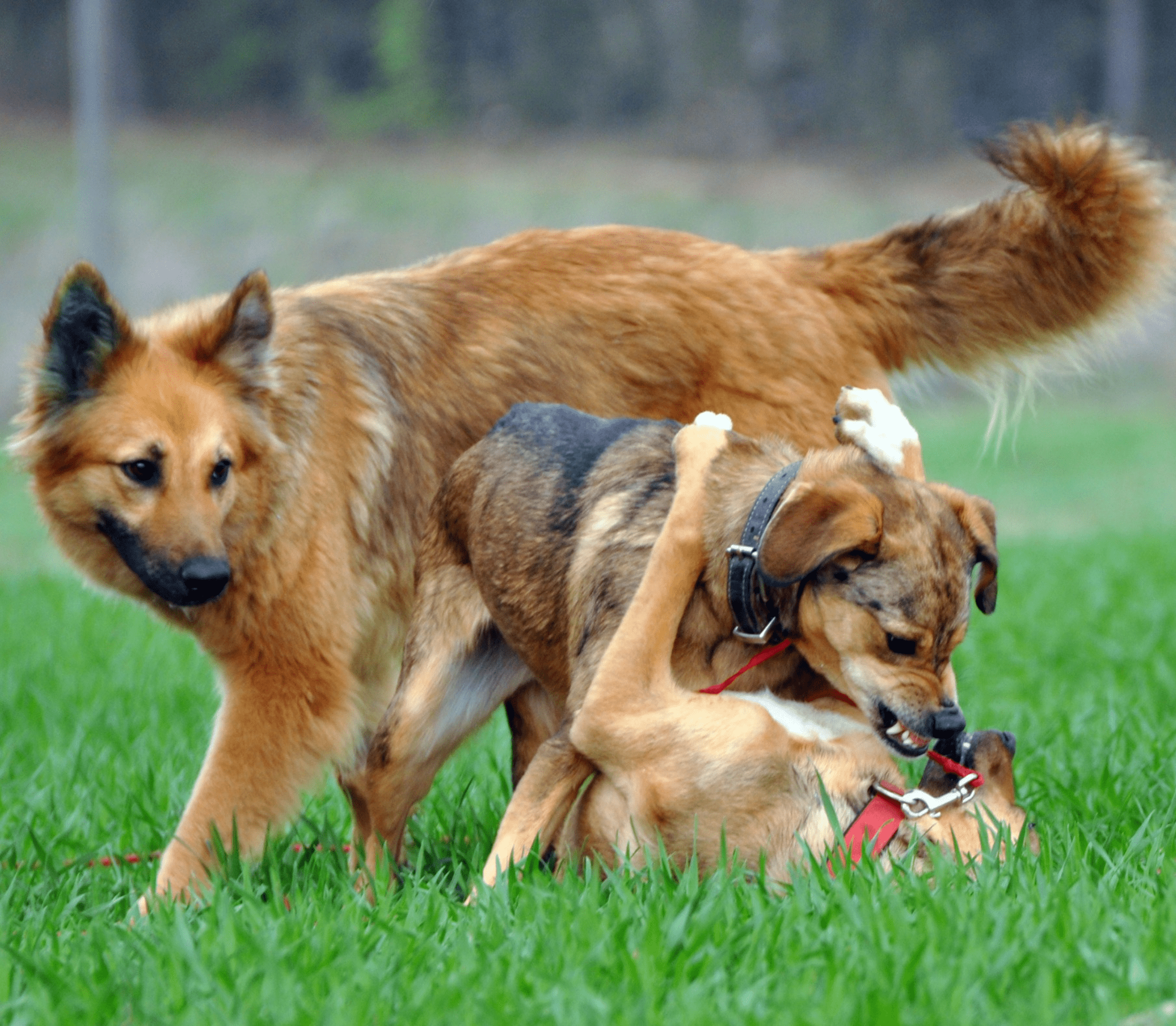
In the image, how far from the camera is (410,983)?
247 cm

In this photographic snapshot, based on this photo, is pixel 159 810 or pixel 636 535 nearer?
pixel 636 535

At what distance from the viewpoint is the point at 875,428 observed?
11.5 ft

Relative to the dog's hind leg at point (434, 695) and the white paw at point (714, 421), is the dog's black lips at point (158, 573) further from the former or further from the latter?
the white paw at point (714, 421)

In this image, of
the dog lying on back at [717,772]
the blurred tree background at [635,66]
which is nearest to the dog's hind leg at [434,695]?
the dog lying on back at [717,772]

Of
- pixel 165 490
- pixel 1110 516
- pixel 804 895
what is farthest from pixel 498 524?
pixel 1110 516

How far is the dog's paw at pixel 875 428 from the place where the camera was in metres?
3.44

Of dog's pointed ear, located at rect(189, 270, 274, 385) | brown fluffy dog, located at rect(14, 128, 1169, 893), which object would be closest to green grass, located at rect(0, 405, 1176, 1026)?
brown fluffy dog, located at rect(14, 128, 1169, 893)

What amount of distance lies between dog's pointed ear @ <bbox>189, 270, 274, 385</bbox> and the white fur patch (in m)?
1.87

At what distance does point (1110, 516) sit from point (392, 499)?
11074mm

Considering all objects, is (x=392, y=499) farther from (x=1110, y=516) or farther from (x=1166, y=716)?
(x=1110, y=516)

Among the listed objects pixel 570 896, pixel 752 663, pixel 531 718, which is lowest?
pixel 531 718

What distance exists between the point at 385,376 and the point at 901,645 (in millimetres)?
2031

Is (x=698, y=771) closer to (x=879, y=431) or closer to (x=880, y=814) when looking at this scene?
(x=880, y=814)

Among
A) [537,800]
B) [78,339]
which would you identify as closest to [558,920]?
[537,800]
